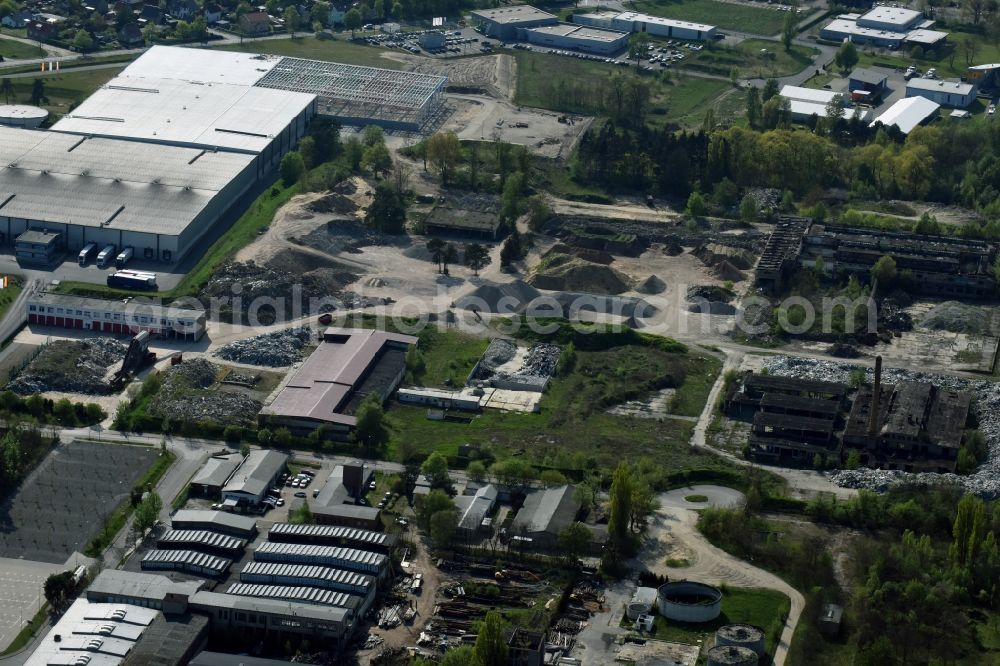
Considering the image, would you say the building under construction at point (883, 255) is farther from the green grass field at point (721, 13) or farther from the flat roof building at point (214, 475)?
the green grass field at point (721, 13)

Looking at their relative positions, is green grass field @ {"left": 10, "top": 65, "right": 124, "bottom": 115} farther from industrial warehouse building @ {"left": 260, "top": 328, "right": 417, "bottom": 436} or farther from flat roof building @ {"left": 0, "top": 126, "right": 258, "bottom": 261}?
industrial warehouse building @ {"left": 260, "top": 328, "right": 417, "bottom": 436}

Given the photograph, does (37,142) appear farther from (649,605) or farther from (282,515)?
(649,605)

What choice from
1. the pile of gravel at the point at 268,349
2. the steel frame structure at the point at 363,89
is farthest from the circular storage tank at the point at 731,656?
the steel frame structure at the point at 363,89

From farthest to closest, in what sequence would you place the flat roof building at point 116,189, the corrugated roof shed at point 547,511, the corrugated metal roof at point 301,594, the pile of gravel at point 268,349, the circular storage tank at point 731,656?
the flat roof building at point 116,189 < the pile of gravel at point 268,349 < the corrugated roof shed at point 547,511 < the corrugated metal roof at point 301,594 < the circular storage tank at point 731,656

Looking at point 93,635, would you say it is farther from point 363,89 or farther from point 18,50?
point 18,50

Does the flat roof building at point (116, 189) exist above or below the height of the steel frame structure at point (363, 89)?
above

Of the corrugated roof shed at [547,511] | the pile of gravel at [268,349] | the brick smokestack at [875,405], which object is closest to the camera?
the corrugated roof shed at [547,511]

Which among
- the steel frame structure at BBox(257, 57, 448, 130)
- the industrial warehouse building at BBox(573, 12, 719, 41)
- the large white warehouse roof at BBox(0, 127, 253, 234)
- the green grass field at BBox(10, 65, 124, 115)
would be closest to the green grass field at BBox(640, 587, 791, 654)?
the large white warehouse roof at BBox(0, 127, 253, 234)
